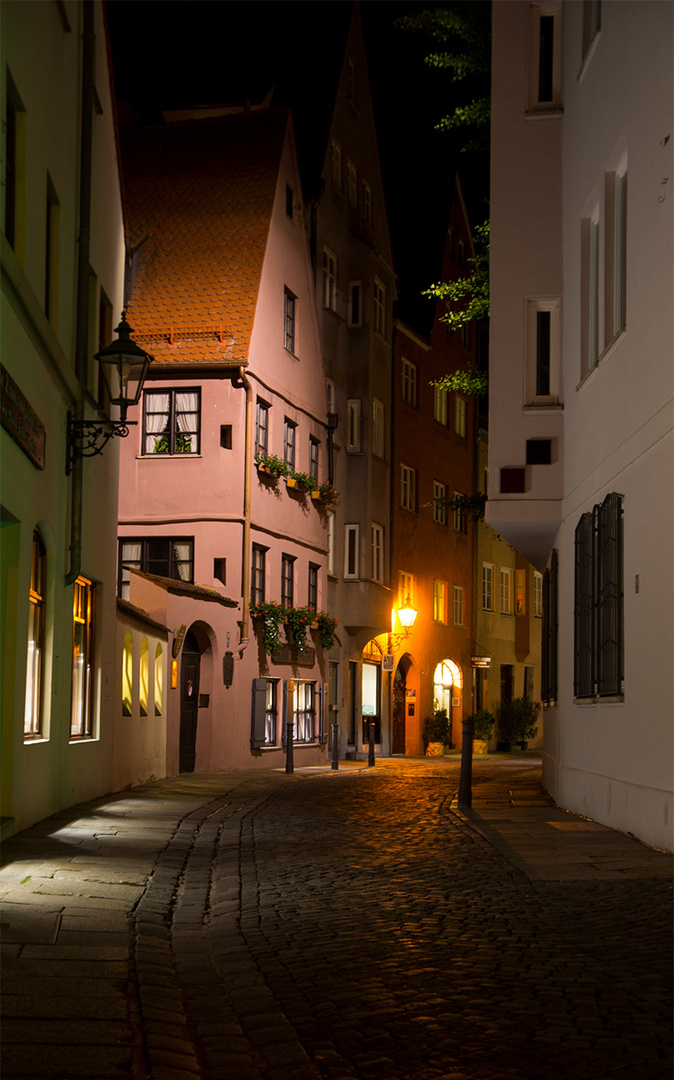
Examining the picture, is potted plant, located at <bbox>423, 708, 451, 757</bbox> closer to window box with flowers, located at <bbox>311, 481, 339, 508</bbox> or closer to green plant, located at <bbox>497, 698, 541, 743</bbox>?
green plant, located at <bbox>497, 698, 541, 743</bbox>

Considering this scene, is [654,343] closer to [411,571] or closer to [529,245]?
[529,245]

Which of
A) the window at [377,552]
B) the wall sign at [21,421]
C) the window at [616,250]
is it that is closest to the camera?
the wall sign at [21,421]

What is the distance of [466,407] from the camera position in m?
47.7

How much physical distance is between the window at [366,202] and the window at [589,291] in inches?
944

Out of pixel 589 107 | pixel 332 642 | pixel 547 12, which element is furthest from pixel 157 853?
pixel 332 642

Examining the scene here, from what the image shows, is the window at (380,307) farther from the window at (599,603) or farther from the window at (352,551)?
the window at (599,603)

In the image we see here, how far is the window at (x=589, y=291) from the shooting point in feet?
49.6

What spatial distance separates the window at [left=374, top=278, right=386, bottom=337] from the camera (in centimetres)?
3836

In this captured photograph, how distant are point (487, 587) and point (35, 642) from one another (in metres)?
35.9

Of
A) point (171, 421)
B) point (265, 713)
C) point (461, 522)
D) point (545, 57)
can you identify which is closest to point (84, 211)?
point (545, 57)

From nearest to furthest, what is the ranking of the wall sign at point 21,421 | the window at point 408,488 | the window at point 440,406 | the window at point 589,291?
the wall sign at point 21,421, the window at point 589,291, the window at point 408,488, the window at point 440,406

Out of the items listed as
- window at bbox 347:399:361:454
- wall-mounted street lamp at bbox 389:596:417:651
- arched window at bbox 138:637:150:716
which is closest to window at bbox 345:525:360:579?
window at bbox 347:399:361:454

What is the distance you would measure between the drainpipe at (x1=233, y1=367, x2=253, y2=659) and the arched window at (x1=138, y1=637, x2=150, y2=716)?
7.22 meters

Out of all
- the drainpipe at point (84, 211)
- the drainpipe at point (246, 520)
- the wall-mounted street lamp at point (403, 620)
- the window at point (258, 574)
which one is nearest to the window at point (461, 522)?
the wall-mounted street lamp at point (403, 620)
